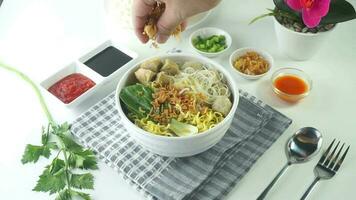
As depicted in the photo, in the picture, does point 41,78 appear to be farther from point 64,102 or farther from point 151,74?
point 151,74

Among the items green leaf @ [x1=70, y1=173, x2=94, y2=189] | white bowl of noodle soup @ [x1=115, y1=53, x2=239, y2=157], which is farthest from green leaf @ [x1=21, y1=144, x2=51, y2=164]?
white bowl of noodle soup @ [x1=115, y1=53, x2=239, y2=157]

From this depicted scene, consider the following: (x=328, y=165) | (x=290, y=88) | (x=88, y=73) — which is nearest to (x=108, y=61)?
(x=88, y=73)

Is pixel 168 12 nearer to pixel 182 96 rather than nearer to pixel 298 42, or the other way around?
pixel 182 96

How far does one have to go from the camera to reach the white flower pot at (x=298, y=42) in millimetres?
1160

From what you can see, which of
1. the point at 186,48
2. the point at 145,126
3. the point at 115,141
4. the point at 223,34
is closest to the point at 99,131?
the point at 115,141

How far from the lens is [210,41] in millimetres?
1296

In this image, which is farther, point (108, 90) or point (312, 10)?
point (108, 90)

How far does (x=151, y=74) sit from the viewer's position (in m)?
0.99

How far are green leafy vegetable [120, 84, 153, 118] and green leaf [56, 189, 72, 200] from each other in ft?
0.79

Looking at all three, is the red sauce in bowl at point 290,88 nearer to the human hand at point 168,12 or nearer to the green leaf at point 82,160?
the human hand at point 168,12

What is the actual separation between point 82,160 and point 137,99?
0.68ft

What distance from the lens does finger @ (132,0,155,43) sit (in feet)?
3.14

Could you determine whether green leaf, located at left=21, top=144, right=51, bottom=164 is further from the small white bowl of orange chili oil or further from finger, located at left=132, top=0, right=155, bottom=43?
the small white bowl of orange chili oil

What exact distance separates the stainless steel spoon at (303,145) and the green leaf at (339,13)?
347mm
